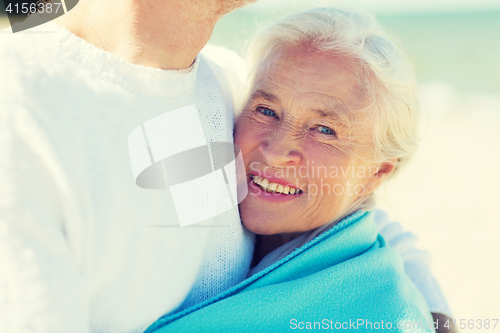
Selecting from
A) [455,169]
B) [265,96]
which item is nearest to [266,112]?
[265,96]

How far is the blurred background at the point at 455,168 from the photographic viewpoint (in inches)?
95.8

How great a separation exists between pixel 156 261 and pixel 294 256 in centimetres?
60

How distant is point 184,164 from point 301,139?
2.06 feet

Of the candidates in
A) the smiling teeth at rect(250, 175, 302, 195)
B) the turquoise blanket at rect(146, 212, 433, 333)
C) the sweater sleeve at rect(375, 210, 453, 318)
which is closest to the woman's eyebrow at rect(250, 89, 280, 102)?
the smiling teeth at rect(250, 175, 302, 195)

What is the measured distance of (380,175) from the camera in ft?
6.20

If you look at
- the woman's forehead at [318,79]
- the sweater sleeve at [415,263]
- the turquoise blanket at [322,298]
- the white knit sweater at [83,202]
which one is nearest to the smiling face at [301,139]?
the woman's forehead at [318,79]

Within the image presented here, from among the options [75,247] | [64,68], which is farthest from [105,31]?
[75,247]

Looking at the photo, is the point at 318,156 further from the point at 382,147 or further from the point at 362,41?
the point at 362,41

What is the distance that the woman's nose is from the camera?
160cm

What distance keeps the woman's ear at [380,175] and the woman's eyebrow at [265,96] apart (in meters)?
0.59

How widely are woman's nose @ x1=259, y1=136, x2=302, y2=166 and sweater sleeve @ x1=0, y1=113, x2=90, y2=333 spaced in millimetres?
882

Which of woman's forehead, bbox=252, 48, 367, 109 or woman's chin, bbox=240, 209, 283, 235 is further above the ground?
woman's forehead, bbox=252, 48, 367, 109

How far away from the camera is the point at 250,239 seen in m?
1.63

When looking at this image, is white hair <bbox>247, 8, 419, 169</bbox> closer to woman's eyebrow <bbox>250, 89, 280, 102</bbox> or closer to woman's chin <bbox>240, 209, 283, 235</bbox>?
woman's eyebrow <bbox>250, 89, 280, 102</bbox>
